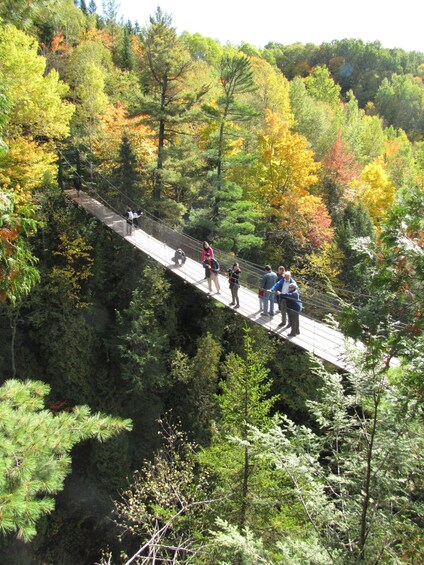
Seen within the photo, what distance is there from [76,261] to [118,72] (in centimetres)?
2135

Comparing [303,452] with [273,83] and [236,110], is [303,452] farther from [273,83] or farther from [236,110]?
[273,83]

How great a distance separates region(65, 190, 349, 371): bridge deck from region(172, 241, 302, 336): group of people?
0.20 meters

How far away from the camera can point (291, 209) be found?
1791 cm

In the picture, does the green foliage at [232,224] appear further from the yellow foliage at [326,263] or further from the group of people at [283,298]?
the group of people at [283,298]

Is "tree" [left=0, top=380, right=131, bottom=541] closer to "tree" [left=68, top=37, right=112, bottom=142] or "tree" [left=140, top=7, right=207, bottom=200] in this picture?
"tree" [left=140, top=7, right=207, bottom=200]

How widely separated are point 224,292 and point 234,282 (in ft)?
3.57

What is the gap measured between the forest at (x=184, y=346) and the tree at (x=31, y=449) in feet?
0.09

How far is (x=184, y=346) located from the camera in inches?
557

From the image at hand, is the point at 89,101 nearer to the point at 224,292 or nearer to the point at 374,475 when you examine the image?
the point at 224,292

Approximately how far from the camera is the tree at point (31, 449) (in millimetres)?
3549

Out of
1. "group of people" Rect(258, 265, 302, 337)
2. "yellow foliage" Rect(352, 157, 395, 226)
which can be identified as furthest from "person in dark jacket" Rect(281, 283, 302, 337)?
"yellow foliage" Rect(352, 157, 395, 226)

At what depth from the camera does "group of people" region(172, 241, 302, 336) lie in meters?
8.64

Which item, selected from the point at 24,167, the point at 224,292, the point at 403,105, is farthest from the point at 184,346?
the point at 403,105

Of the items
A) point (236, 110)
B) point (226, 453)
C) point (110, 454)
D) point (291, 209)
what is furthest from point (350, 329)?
point (291, 209)
